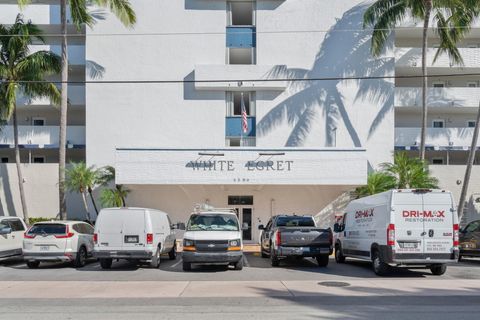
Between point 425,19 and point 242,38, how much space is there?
10.4 metres

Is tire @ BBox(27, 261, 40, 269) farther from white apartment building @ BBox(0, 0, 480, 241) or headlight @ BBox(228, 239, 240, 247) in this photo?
white apartment building @ BBox(0, 0, 480, 241)

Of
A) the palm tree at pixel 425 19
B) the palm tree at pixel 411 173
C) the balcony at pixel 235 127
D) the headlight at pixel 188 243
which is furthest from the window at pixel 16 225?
the palm tree at pixel 425 19

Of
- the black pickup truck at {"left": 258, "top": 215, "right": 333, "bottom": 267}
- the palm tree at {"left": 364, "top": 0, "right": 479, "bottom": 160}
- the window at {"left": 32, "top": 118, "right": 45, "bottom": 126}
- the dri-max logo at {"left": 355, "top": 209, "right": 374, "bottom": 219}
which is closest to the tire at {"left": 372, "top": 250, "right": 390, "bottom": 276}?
the dri-max logo at {"left": 355, "top": 209, "right": 374, "bottom": 219}

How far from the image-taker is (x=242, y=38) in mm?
32875

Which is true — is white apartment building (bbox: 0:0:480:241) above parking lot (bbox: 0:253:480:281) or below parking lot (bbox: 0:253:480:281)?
above

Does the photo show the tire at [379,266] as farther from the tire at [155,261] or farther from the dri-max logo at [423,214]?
the tire at [155,261]

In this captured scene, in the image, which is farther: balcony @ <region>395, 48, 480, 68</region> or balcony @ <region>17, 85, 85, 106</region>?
balcony @ <region>395, 48, 480, 68</region>

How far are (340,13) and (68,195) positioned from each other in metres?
18.8

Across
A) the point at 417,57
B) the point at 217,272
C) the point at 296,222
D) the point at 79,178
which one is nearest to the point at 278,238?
the point at 296,222

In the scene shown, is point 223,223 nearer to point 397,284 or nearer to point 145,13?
point 397,284

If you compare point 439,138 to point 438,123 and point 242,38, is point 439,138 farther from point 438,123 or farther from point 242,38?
point 242,38

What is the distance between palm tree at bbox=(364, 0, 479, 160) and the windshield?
13910mm

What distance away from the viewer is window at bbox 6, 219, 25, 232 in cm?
Answer: 2016

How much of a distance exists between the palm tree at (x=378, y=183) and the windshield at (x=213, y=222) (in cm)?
1169
